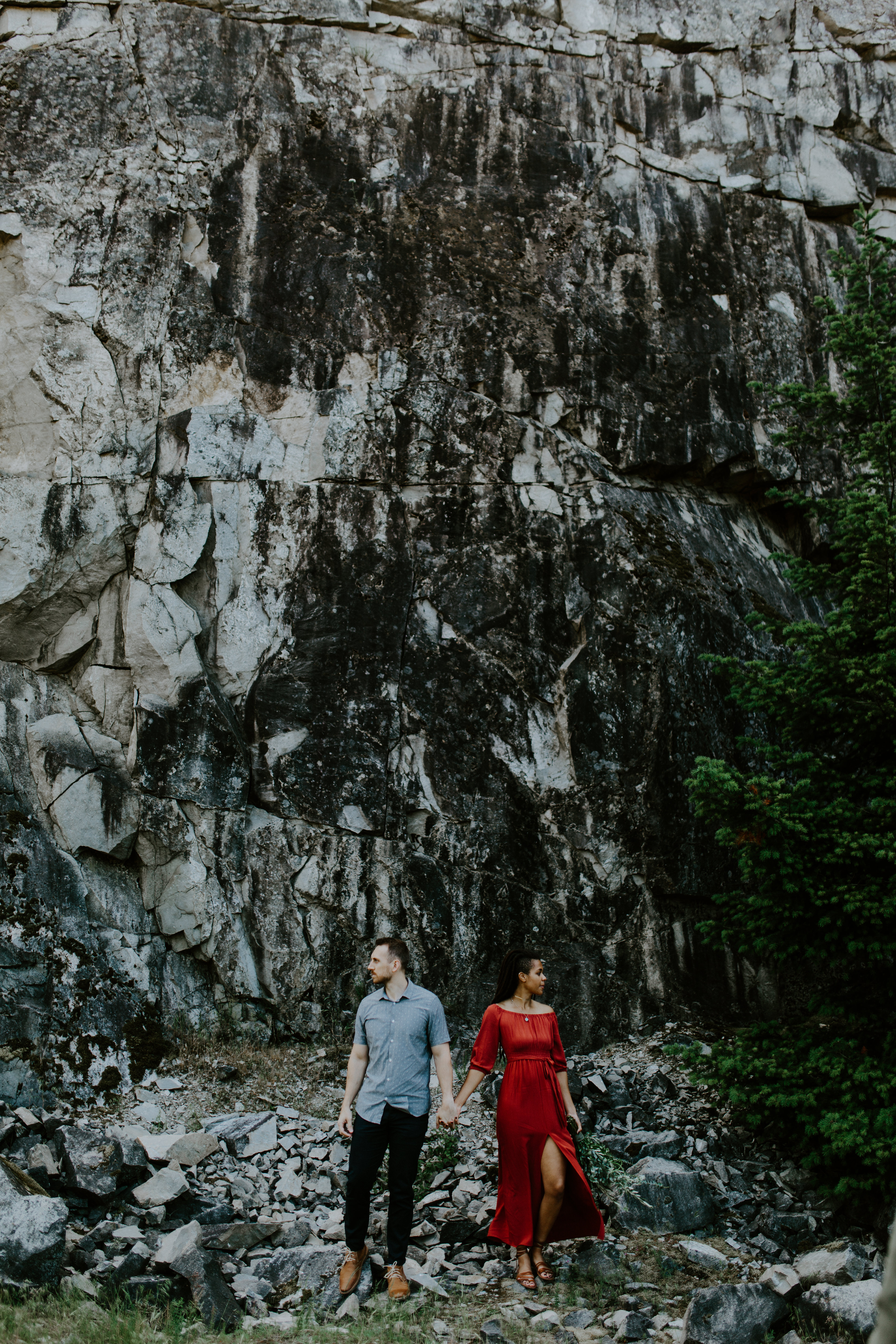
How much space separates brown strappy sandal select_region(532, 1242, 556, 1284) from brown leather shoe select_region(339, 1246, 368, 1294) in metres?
0.85

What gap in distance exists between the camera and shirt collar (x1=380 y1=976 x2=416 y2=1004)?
4828 millimetres

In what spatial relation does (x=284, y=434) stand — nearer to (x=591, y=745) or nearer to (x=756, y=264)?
(x=591, y=745)

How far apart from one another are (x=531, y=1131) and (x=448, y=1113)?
631mm

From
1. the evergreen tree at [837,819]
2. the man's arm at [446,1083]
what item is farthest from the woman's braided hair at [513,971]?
the evergreen tree at [837,819]

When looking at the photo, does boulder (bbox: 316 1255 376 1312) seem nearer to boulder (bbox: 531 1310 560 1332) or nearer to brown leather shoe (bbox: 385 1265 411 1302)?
brown leather shoe (bbox: 385 1265 411 1302)

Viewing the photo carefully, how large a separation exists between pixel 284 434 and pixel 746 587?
4.35m

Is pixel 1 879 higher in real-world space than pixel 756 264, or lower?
lower

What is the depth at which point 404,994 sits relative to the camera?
4.84 meters

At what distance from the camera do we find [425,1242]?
523 cm

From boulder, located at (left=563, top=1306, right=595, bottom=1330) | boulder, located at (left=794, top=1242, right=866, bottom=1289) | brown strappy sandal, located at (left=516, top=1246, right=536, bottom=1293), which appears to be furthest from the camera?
brown strappy sandal, located at (left=516, top=1246, right=536, bottom=1293)

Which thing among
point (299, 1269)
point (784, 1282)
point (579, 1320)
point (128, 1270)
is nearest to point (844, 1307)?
point (784, 1282)

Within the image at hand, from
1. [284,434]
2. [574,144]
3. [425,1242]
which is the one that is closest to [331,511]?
[284,434]

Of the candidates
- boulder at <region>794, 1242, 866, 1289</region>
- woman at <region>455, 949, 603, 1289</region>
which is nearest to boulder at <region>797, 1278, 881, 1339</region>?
boulder at <region>794, 1242, 866, 1289</region>

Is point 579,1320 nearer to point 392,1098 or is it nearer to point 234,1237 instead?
point 392,1098
